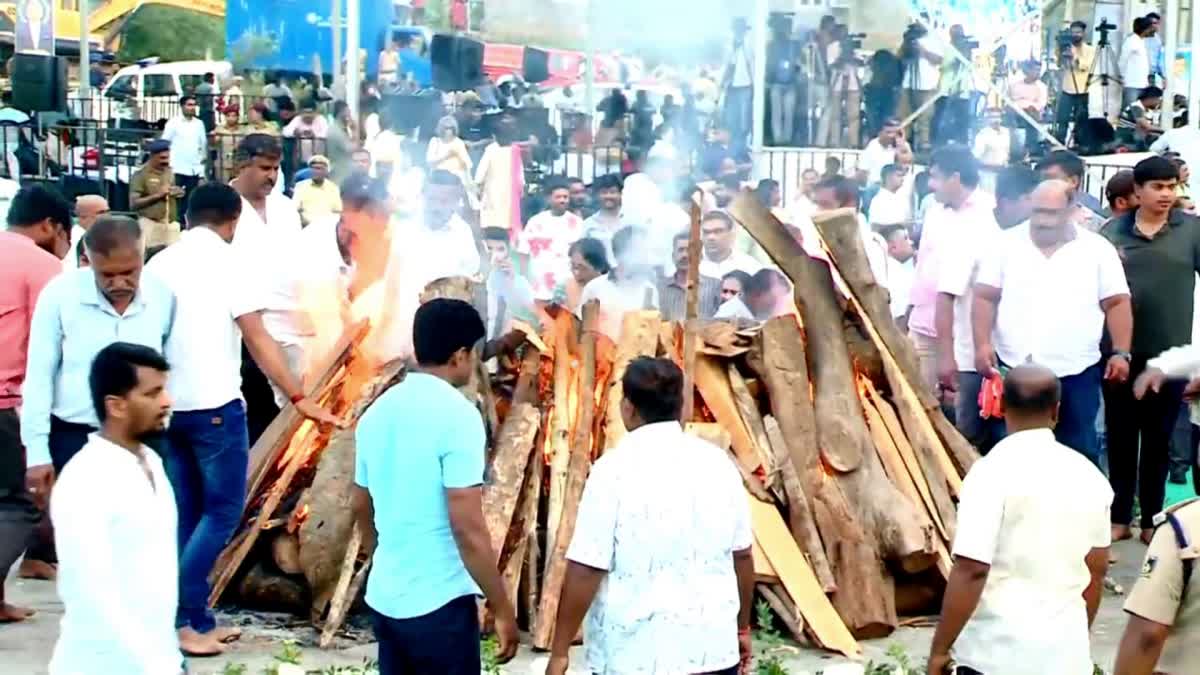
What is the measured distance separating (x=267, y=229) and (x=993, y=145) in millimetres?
9071

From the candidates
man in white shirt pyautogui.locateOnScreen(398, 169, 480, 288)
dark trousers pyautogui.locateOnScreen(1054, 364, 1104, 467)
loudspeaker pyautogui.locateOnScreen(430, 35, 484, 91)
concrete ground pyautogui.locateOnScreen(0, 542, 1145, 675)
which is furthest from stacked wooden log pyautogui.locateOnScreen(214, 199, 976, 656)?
loudspeaker pyautogui.locateOnScreen(430, 35, 484, 91)

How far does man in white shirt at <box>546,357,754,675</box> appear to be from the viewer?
474 centimetres

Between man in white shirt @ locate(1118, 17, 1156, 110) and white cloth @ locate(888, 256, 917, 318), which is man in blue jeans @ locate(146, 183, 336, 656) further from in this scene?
man in white shirt @ locate(1118, 17, 1156, 110)

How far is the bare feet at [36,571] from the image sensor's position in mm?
8320

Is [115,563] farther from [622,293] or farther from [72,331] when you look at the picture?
[622,293]

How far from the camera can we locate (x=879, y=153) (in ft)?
48.0

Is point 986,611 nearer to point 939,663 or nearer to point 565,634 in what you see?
point 939,663

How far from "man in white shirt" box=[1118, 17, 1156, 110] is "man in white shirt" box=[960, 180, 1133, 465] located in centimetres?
1123

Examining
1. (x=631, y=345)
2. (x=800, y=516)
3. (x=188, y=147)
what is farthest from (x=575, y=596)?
(x=188, y=147)

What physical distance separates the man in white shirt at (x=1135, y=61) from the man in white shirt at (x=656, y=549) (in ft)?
50.1

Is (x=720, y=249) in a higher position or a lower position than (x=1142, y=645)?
higher

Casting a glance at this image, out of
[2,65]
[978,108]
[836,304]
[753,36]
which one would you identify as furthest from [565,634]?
[2,65]

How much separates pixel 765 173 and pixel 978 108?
10.7ft

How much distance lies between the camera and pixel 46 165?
18.9 meters
